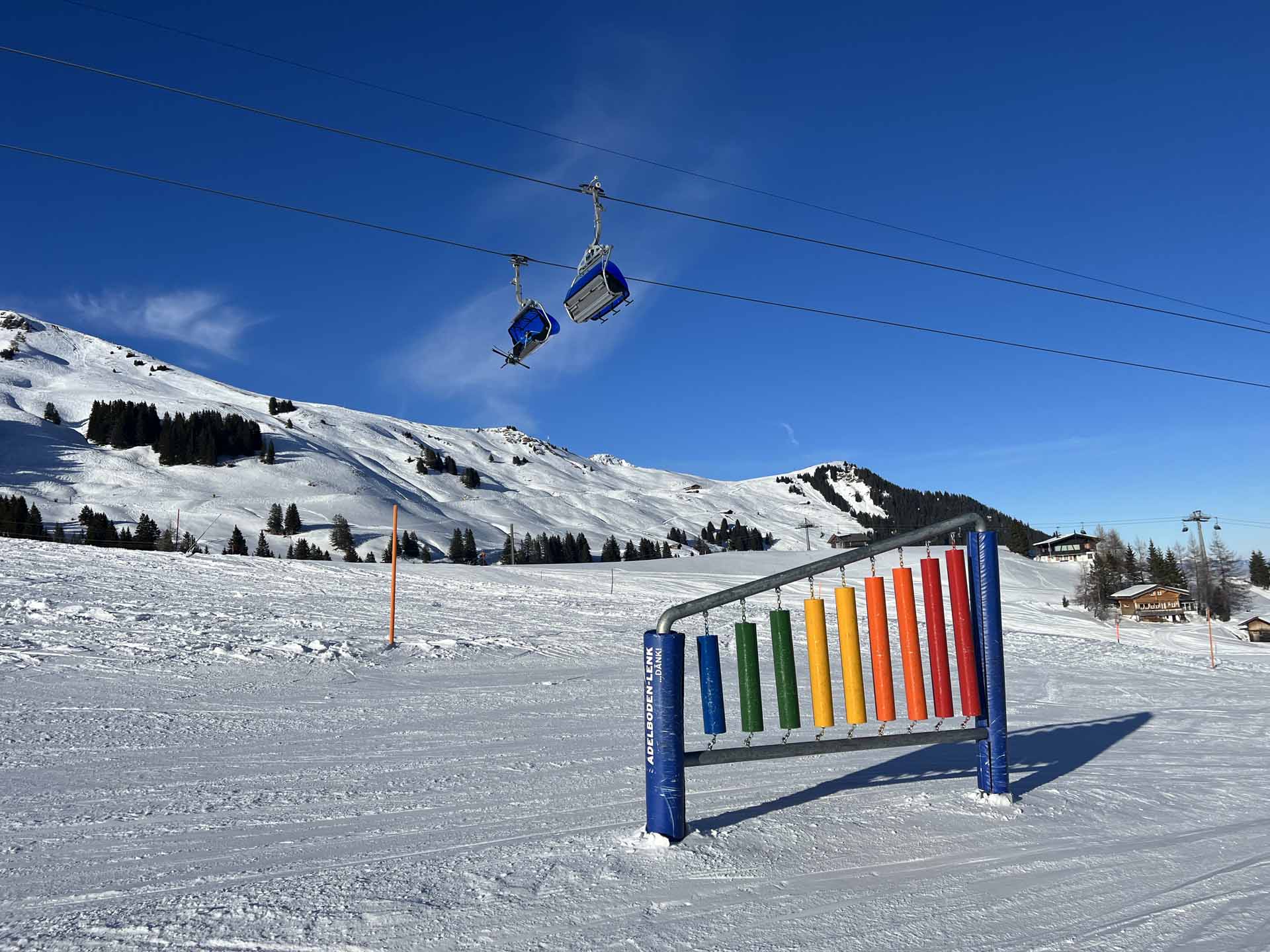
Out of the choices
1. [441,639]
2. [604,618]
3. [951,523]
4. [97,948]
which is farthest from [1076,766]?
[604,618]

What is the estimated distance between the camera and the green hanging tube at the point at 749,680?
5.38 m

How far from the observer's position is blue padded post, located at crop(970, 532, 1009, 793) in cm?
602

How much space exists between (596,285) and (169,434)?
376 feet

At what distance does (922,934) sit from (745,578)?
40.0 metres

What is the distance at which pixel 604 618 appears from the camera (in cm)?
2241

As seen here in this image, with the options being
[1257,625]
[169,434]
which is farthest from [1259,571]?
[169,434]

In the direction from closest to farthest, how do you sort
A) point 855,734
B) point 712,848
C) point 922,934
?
point 922,934 < point 712,848 < point 855,734

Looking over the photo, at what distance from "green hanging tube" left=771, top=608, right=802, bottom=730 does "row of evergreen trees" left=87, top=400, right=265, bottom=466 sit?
373 ft

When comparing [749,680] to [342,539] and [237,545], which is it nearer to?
[237,545]

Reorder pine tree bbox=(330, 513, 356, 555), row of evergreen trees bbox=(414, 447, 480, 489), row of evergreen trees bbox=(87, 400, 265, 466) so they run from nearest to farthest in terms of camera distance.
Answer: pine tree bbox=(330, 513, 356, 555)
row of evergreen trees bbox=(87, 400, 265, 466)
row of evergreen trees bbox=(414, 447, 480, 489)

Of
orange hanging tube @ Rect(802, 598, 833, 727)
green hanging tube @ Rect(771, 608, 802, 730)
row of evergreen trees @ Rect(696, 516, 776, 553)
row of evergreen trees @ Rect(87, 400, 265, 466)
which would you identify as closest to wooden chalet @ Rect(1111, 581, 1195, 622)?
orange hanging tube @ Rect(802, 598, 833, 727)

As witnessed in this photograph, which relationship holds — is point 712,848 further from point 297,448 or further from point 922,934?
point 297,448

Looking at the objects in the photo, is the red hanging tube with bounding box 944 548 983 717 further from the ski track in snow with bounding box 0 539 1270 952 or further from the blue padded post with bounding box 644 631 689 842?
the blue padded post with bounding box 644 631 689 842

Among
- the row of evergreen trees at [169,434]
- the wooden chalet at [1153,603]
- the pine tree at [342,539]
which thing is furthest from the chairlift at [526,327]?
the row of evergreen trees at [169,434]
